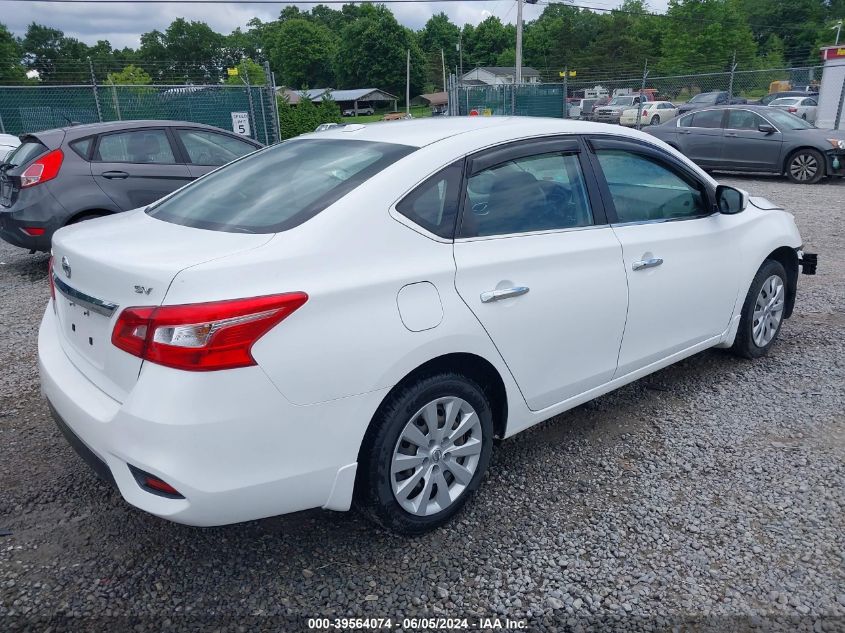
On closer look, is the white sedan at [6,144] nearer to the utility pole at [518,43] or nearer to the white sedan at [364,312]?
the white sedan at [364,312]

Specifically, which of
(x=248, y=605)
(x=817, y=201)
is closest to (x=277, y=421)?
(x=248, y=605)

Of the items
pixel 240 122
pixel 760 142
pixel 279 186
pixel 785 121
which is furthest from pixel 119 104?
pixel 279 186

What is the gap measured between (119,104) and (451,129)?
14.8 metres

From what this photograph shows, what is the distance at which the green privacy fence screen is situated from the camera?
15039 millimetres

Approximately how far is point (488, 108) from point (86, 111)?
13481 millimetres

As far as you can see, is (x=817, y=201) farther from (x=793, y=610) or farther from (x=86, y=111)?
(x=86, y=111)

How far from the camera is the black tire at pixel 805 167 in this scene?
499 inches

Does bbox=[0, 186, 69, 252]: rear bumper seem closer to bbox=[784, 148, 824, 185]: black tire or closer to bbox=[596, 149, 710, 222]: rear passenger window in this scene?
bbox=[596, 149, 710, 222]: rear passenger window

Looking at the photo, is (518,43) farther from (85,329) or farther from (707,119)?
(85,329)

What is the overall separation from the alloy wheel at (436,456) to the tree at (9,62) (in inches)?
2226

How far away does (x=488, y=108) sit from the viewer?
23.8 m

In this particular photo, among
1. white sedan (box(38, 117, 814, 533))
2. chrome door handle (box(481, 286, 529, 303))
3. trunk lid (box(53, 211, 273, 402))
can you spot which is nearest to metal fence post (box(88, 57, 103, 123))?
white sedan (box(38, 117, 814, 533))

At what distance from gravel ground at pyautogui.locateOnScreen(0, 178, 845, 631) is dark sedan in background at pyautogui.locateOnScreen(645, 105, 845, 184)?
428 inches

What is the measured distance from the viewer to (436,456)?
2.67 meters
